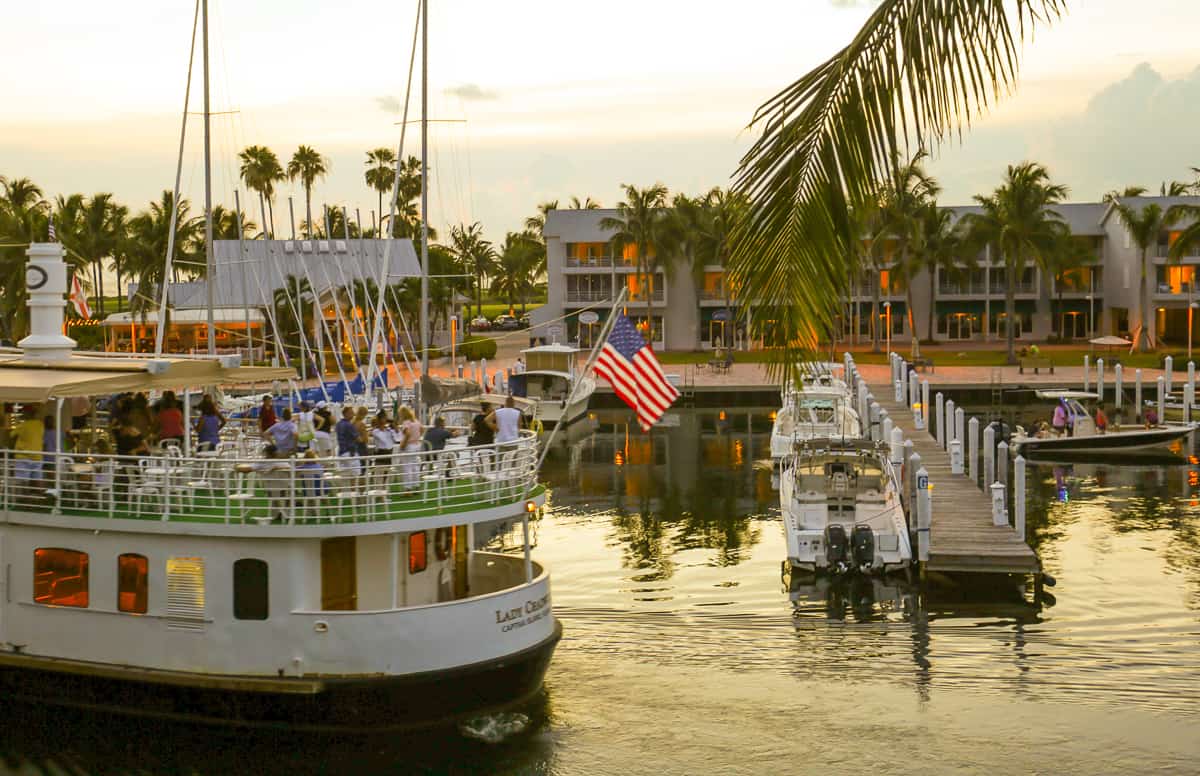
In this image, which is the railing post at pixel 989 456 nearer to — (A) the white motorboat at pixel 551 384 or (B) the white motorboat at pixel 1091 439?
(B) the white motorboat at pixel 1091 439

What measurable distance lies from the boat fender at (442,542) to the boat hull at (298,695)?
247 centimetres

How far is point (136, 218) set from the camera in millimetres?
97125

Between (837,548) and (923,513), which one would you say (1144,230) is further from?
(837,548)

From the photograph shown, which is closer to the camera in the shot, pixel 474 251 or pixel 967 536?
pixel 967 536

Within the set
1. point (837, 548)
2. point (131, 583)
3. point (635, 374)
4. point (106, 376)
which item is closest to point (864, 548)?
point (837, 548)

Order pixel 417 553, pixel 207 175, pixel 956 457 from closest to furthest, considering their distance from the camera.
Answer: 1. pixel 417 553
2. pixel 956 457
3. pixel 207 175

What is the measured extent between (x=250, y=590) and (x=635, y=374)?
287 inches

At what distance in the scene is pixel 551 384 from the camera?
225 feet

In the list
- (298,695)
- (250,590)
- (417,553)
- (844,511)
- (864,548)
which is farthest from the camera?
(844,511)

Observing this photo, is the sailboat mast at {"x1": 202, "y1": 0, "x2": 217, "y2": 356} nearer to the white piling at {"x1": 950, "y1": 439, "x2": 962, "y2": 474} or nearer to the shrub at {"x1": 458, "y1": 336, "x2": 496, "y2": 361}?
the white piling at {"x1": 950, "y1": 439, "x2": 962, "y2": 474}

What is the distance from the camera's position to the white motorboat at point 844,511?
30000 mm

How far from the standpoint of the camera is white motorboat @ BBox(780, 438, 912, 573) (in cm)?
3000

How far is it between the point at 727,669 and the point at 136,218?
83930mm

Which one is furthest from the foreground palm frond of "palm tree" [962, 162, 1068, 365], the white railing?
"palm tree" [962, 162, 1068, 365]
